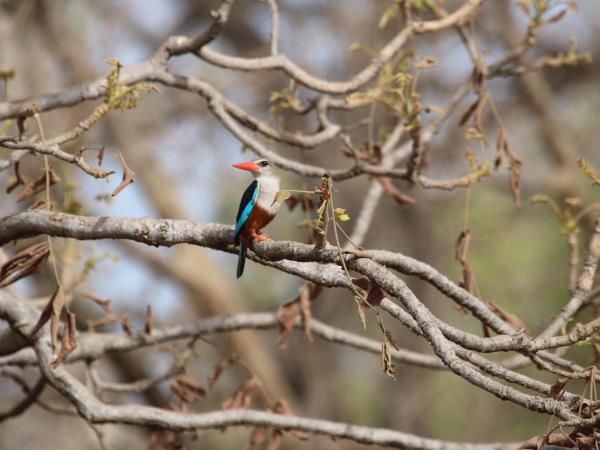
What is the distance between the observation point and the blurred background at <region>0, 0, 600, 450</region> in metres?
8.11

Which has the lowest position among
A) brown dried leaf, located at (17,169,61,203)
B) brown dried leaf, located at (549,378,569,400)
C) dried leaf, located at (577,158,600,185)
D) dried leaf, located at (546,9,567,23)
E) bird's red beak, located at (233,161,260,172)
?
brown dried leaf, located at (549,378,569,400)

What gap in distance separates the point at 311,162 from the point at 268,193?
21.6 feet

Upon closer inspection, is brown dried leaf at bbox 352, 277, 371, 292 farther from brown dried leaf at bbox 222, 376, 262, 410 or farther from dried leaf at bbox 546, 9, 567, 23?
dried leaf at bbox 546, 9, 567, 23

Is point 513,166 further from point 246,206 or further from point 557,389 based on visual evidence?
point 557,389

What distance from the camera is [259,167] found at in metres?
3.82

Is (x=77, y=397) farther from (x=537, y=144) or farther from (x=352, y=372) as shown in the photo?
(x=352, y=372)

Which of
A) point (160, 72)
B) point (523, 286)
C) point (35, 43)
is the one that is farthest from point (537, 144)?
point (160, 72)

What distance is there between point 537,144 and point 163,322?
17.0ft

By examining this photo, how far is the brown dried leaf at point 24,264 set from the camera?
3234 millimetres

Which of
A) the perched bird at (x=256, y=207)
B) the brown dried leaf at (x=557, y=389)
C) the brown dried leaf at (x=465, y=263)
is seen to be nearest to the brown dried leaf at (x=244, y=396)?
the perched bird at (x=256, y=207)

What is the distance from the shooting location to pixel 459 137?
934 cm

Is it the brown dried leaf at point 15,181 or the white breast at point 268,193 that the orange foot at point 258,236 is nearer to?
the white breast at point 268,193

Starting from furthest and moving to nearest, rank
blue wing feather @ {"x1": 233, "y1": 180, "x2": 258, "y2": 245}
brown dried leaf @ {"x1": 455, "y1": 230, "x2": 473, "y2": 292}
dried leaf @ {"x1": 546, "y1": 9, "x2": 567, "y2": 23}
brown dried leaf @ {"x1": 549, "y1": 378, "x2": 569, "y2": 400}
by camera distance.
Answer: dried leaf @ {"x1": 546, "y1": 9, "x2": 567, "y2": 23}, brown dried leaf @ {"x1": 455, "y1": 230, "x2": 473, "y2": 292}, blue wing feather @ {"x1": 233, "y1": 180, "x2": 258, "y2": 245}, brown dried leaf @ {"x1": 549, "y1": 378, "x2": 569, "y2": 400}

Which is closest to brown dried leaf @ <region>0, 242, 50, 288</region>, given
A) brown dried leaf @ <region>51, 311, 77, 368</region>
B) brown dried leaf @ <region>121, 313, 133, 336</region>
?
brown dried leaf @ <region>51, 311, 77, 368</region>
